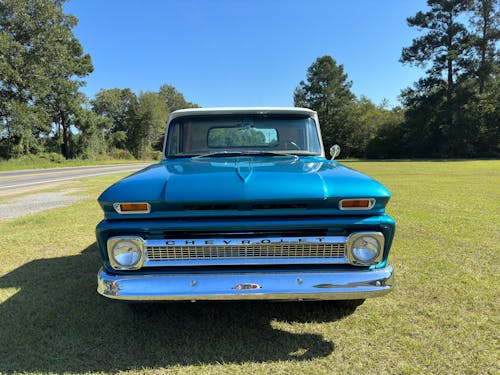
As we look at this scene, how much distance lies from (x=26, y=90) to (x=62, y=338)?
3067cm

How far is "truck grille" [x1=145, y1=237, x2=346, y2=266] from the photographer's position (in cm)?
213

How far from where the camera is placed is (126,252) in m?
2.17

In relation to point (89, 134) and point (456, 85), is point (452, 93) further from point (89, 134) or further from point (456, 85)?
point (89, 134)

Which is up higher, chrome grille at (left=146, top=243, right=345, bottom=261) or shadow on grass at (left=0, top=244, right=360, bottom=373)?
chrome grille at (left=146, top=243, right=345, bottom=261)

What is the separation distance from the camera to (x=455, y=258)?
4090 millimetres

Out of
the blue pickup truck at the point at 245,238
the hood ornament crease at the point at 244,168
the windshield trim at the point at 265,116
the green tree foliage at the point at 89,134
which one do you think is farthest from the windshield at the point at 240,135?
the green tree foliage at the point at 89,134

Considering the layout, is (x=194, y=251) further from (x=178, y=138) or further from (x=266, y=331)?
(x=178, y=138)

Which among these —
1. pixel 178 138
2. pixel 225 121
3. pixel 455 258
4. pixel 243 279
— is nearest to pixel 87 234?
pixel 178 138

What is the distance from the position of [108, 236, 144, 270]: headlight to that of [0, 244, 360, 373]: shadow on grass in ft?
2.21

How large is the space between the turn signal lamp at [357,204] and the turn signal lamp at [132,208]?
1232mm

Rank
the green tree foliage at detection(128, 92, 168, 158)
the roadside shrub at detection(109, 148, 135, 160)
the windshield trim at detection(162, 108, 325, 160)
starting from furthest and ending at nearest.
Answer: the green tree foliage at detection(128, 92, 168, 158) < the roadside shrub at detection(109, 148, 135, 160) < the windshield trim at detection(162, 108, 325, 160)

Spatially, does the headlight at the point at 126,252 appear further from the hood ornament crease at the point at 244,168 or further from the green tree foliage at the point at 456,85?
the green tree foliage at the point at 456,85

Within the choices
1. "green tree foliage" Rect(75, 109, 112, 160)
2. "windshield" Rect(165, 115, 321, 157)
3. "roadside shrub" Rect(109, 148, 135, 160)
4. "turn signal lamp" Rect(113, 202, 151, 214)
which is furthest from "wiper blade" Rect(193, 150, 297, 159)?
"roadside shrub" Rect(109, 148, 135, 160)

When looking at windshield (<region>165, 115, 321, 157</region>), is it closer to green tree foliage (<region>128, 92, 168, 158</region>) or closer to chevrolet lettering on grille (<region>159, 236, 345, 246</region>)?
chevrolet lettering on grille (<region>159, 236, 345, 246</region>)
